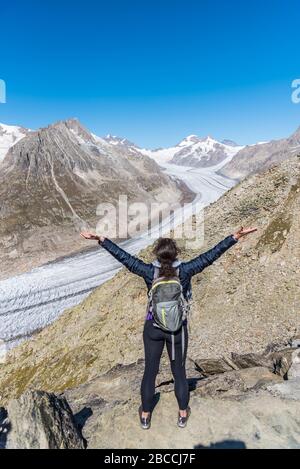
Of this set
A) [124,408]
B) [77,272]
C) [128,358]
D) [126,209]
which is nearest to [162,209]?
[126,209]

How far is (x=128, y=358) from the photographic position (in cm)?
2378

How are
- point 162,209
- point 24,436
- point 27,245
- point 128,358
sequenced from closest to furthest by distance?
point 24,436 < point 128,358 < point 27,245 < point 162,209

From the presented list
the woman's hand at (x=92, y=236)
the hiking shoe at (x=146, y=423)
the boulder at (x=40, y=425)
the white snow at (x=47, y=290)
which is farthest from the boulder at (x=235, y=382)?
the white snow at (x=47, y=290)

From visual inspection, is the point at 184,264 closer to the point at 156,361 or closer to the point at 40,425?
the point at 156,361

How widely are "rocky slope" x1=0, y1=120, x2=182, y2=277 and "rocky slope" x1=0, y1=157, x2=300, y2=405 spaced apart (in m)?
48.9

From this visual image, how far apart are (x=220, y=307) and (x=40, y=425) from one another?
18543 millimetres

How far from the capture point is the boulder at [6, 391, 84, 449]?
7.27 metres

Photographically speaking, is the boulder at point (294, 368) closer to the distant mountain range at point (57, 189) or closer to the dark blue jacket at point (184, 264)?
the dark blue jacket at point (184, 264)

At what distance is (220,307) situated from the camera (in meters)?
24.7

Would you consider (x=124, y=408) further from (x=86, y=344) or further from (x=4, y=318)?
(x=4, y=318)

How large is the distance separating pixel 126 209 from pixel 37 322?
71.6m

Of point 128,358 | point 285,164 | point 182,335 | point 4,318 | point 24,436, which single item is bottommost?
point 4,318

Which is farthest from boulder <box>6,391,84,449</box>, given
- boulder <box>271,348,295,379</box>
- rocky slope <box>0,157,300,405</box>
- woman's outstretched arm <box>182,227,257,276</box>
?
rocky slope <box>0,157,300,405</box>

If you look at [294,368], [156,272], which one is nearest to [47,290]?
[294,368]
